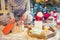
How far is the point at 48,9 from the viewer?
1.21 metres

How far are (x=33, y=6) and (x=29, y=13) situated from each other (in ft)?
0.20

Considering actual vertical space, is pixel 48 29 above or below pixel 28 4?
below

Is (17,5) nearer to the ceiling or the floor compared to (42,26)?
nearer to the ceiling

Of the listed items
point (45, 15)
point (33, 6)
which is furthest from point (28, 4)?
point (45, 15)

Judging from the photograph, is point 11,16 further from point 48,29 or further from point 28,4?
point 48,29

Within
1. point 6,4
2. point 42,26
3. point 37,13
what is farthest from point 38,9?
point 6,4

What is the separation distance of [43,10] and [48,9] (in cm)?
4

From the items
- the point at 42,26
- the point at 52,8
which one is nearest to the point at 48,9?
the point at 52,8

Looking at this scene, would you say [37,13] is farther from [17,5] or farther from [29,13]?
[17,5]

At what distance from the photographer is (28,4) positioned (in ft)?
4.00

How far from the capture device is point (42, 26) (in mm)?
1232

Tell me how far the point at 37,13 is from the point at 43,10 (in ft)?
0.16

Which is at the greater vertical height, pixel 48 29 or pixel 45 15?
pixel 45 15

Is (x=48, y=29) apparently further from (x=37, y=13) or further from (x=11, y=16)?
(x=11, y=16)
